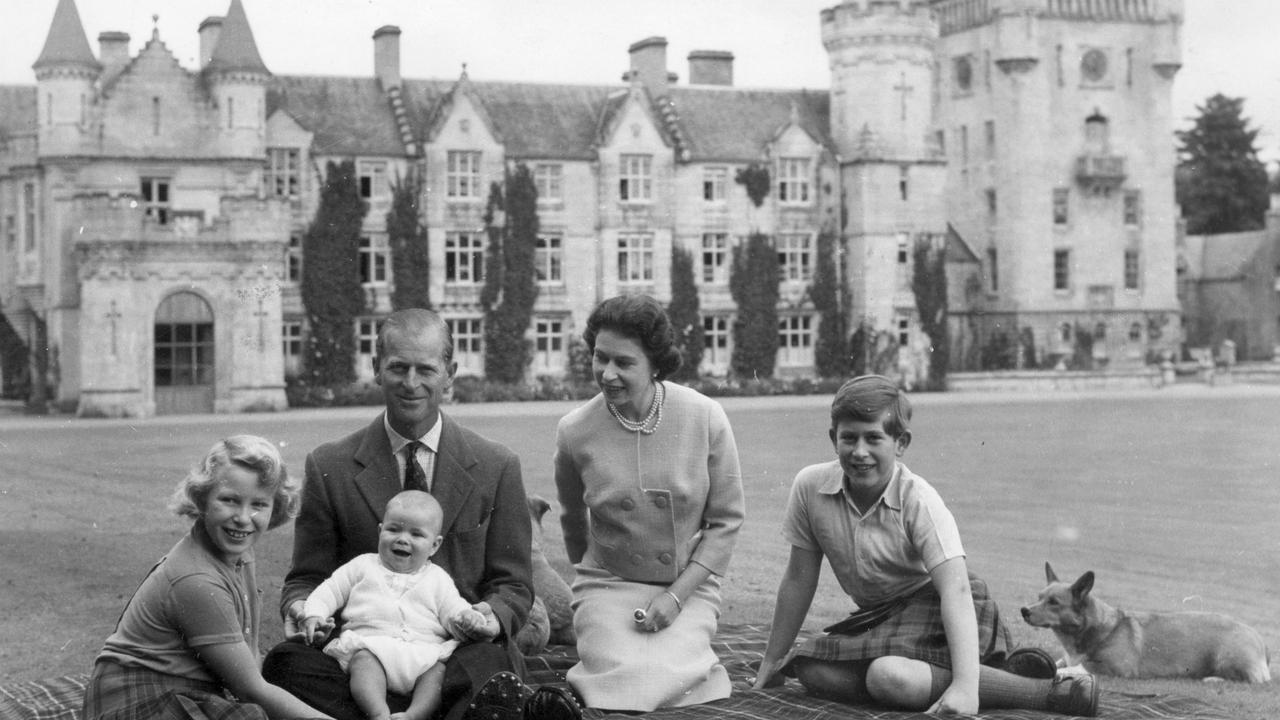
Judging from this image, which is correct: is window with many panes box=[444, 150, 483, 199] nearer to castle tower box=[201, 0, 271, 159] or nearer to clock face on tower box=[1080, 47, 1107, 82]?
castle tower box=[201, 0, 271, 159]

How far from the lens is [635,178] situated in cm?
4459

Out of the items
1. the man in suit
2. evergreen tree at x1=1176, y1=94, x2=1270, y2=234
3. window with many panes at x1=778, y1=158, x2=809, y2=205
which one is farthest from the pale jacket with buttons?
evergreen tree at x1=1176, y1=94, x2=1270, y2=234

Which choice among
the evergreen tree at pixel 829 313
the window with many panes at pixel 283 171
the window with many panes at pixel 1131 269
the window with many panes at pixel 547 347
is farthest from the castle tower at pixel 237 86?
the window with many panes at pixel 1131 269

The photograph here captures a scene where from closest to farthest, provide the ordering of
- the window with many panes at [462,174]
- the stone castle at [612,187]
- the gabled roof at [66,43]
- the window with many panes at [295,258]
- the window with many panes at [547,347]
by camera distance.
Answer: the stone castle at [612,187], the gabled roof at [66,43], the window with many panes at [295,258], the window with many panes at [462,174], the window with many panes at [547,347]

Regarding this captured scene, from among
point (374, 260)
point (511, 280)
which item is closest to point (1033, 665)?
point (374, 260)

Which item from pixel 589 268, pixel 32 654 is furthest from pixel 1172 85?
pixel 32 654

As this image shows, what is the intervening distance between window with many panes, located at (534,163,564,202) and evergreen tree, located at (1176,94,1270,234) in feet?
119

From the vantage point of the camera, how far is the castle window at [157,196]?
3828 cm

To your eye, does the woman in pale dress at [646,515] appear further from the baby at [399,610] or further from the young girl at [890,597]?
the baby at [399,610]

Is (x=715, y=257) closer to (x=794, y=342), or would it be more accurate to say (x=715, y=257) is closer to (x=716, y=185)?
(x=716, y=185)

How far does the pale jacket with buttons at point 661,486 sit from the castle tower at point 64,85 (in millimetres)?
33513

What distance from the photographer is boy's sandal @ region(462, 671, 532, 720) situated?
19.0ft

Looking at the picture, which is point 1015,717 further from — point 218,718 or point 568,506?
point 218,718

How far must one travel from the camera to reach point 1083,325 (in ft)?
172
